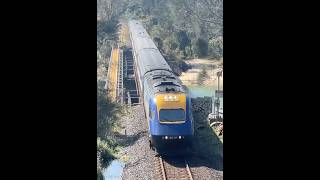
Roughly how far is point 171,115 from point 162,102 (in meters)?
0.26

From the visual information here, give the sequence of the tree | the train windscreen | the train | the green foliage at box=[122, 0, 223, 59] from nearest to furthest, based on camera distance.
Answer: the green foliage at box=[122, 0, 223, 59] → the tree → the train → the train windscreen

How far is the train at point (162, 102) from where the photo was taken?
21.3 ft

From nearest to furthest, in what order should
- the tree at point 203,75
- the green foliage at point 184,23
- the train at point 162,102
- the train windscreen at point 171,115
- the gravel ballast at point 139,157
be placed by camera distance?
1. the green foliage at point 184,23
2. the tree at point 203,75
3. the gravel ballast at point 139,157
4. the train at point 162,102
5. the train windscreen at point 171,115

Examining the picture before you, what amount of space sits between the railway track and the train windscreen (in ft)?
2.44

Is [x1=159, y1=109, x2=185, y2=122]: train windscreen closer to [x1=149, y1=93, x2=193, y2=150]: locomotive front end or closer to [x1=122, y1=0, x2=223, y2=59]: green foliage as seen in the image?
[x1=149, y1=93, x2=193, y2=150]: locomotive front end

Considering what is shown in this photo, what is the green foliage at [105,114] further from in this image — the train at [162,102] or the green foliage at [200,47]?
the green foliage at [200,47]

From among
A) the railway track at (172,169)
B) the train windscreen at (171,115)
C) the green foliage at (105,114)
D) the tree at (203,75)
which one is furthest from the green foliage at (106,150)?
the tree at (203,75)

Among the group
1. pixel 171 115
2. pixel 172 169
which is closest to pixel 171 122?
pixel 171 115

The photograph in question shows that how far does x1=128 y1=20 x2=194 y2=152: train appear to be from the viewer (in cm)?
649

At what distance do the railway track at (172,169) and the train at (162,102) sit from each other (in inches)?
8.9

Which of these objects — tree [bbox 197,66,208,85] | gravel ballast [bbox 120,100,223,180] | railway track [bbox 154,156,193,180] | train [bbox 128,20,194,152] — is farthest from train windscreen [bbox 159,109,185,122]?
tree [bbox 197,66,208,85]
